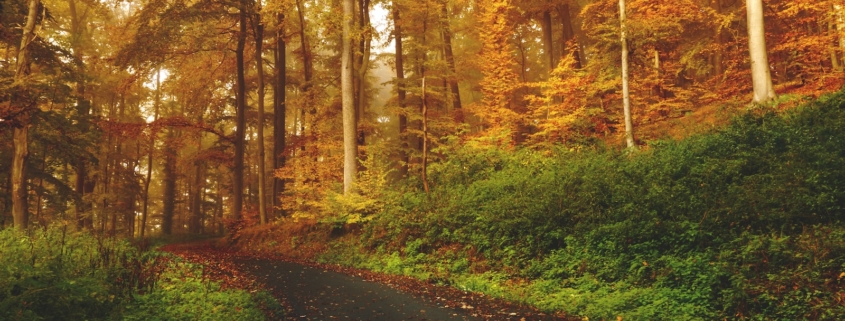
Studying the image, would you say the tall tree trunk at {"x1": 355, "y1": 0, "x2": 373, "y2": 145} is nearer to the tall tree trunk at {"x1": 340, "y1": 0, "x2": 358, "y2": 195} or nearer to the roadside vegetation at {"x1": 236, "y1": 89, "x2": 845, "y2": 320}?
the tall tree trunk at {"x1": 340, "y1": 0, "x2": 358, "y2": 195}

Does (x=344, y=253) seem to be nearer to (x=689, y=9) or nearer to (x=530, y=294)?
(x=530, y=294)

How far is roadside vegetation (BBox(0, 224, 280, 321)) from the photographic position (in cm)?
489

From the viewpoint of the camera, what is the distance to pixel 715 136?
34.4 feet

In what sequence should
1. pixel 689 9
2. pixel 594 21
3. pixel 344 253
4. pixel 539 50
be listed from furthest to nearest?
pixel 539 50
pixel 594 21
pixel 689 9
pixel 344 253

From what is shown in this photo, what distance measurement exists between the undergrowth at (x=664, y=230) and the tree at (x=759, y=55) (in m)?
1.24

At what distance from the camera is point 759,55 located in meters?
12.7

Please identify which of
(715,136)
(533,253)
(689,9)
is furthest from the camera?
(689,9)

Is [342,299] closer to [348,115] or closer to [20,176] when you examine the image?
[348,115]

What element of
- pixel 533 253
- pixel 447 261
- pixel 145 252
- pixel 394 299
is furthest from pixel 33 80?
pixel 533 253

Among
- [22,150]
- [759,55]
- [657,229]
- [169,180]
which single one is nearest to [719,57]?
[759,55]

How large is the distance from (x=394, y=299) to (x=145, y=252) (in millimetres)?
5683

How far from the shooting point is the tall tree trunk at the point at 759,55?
12500 mm

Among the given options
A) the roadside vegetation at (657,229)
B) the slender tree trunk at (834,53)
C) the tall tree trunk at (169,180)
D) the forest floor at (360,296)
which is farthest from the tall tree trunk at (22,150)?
the slender tree trunk at (834,53)

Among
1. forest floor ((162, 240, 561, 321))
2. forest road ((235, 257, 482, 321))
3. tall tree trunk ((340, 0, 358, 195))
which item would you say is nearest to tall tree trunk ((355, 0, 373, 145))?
tall tree trunk ((340, 0, 358, 195))
